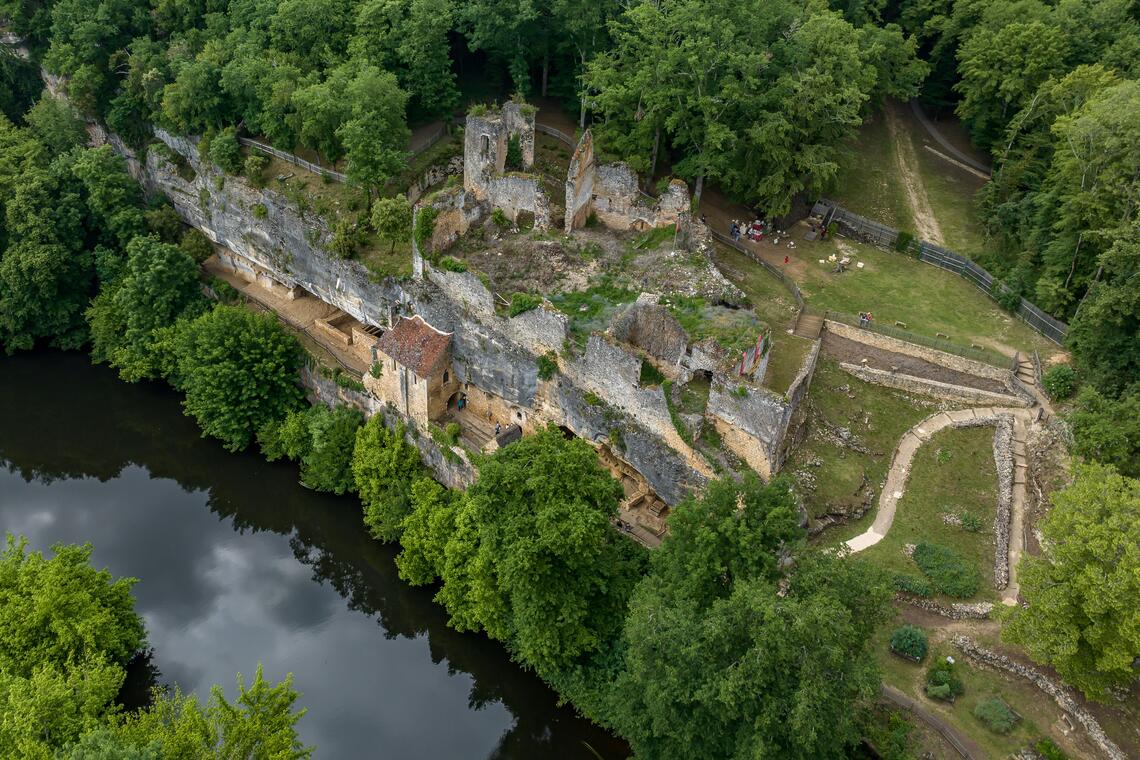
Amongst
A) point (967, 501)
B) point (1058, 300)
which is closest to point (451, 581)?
point (967, 501)

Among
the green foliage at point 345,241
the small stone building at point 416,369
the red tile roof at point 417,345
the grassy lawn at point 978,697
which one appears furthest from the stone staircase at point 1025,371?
the green foliage at point 345,241

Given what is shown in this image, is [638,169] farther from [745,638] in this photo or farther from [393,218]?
[745,638]

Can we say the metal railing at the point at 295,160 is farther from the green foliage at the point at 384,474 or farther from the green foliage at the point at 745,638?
the green foliage at the point at 745,638

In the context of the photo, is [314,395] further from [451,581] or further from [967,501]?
[967,501]

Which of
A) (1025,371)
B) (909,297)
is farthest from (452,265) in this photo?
(1025,371)

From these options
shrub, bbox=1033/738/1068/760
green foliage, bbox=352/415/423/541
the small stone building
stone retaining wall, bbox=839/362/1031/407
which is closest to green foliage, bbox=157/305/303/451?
green foliage, bbox=352/415/423/541

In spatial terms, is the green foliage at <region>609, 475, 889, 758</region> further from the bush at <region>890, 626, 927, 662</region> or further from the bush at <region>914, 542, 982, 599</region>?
the bush at <region>914, 542, 982, 599</region>
